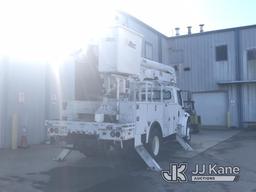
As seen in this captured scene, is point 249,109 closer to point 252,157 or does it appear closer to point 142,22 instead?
point 142,22

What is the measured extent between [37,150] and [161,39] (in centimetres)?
1584

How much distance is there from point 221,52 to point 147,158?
59.3 feet

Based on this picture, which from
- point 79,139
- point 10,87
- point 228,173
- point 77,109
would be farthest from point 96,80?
point 10,87

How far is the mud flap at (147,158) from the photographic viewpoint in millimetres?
9719

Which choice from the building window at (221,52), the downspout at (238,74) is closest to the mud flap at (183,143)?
the downspout at (238,74)

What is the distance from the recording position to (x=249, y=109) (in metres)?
25.3

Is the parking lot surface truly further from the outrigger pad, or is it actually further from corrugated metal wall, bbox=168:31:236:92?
corrugated metal wall, bbox=168:31:236:92

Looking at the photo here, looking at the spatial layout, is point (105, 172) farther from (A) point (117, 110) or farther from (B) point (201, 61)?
(B) point (201, 61)

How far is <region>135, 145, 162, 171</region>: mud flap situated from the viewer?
31.9ft

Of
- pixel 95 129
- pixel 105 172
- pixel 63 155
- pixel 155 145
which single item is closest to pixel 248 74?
pixel 155 145

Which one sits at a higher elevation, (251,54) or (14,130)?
(251,54)

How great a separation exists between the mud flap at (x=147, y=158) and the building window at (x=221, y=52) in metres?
17.5

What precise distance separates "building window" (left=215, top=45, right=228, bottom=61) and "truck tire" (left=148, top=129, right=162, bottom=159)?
15.9m

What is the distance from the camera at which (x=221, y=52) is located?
26219 millimetres
